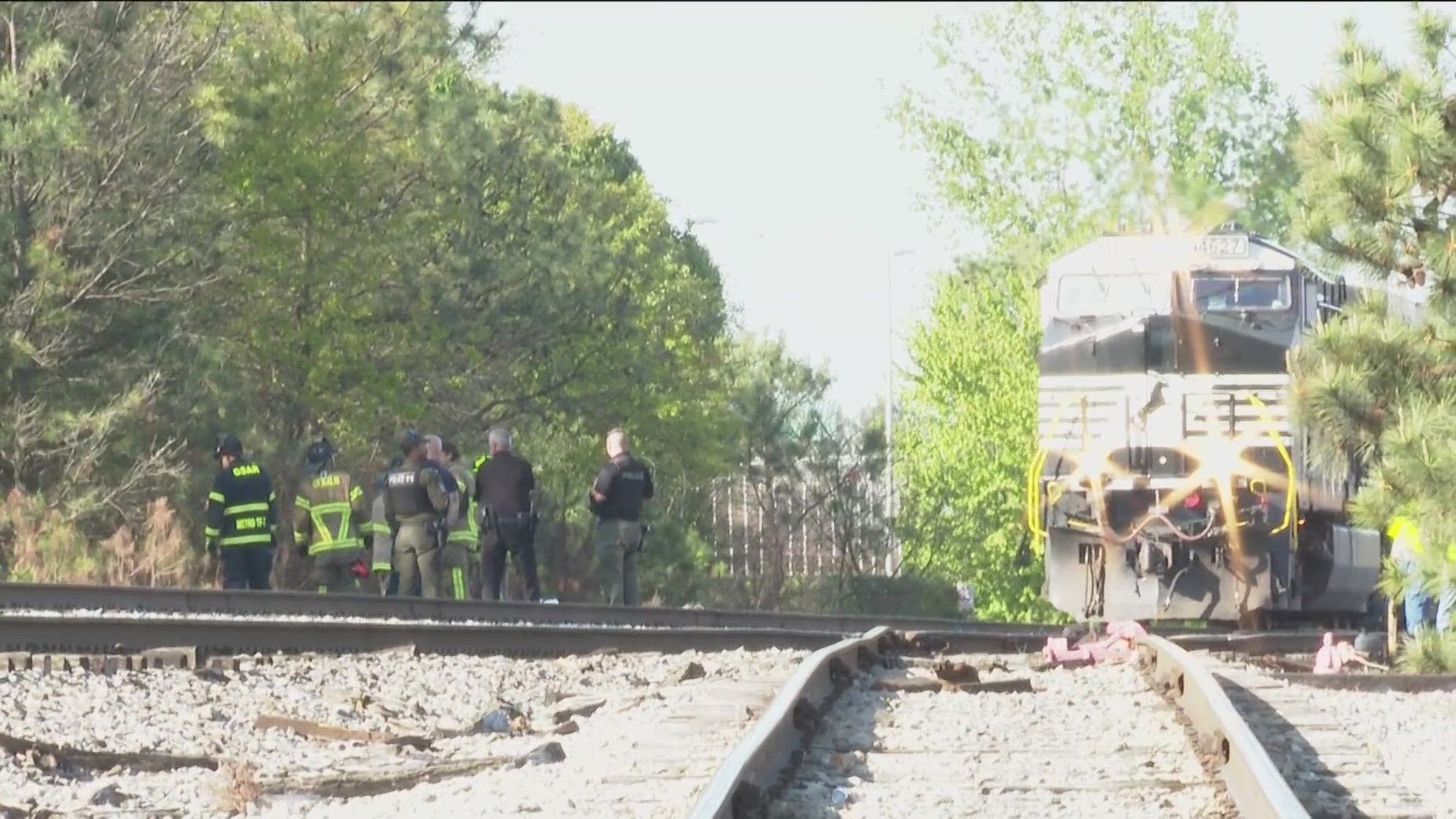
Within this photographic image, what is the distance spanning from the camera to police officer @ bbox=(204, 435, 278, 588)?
57.5 ft

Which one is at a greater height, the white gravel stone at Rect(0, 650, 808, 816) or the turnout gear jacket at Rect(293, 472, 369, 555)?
the turnout gear jacket at Rect(293, 472, 369, 555)

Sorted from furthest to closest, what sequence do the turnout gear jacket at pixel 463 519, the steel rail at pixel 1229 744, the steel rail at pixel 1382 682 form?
the turnout gear jacket at pixel 463 519 → the steel rail at pixel 1382 682 → the steel rail at pixel 1229 744

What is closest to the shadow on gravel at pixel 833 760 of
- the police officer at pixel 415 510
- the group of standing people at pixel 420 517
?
the police officer at pixel 415 510

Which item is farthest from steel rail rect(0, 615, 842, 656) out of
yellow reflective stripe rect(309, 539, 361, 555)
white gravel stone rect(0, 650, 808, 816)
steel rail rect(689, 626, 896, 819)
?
yellow reflective stripe rect(309, 539, 361, 555)

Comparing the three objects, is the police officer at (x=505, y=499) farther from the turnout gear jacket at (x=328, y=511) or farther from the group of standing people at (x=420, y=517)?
the turnout gear jacket at (x=328, y=511)

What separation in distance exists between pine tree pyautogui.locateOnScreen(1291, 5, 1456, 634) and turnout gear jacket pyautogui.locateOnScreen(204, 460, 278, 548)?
8.59 metres

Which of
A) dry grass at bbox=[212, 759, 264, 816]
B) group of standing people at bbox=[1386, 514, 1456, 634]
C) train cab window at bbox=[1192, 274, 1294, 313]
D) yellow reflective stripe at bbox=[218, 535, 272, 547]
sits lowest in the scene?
dry grass at bbox=[212, 759, 264, 816]

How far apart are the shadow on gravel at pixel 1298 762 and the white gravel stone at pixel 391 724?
1757mm

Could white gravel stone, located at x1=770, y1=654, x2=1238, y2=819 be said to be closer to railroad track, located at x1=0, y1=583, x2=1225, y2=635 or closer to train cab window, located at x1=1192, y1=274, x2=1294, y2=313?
railroad track, located at x1=0, y1=583, x2=1225, y2=635

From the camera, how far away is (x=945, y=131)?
49750 millimetres

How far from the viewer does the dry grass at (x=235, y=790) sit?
6914 mm

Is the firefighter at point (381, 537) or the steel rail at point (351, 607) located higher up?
the firefighter at point (381, 537)

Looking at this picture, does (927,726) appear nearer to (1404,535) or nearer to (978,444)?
(1404,535)

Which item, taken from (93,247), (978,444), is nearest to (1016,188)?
(978,444)
